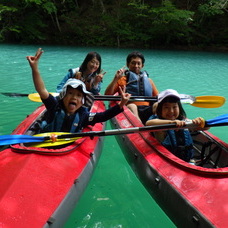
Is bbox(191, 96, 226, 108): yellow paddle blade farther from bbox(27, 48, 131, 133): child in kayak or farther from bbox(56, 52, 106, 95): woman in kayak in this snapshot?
bbox(27, 48, 131, 133): child in kayak

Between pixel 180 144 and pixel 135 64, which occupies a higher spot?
pixel 135 64

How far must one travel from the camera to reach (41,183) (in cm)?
167

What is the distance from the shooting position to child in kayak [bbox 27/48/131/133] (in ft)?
7.42

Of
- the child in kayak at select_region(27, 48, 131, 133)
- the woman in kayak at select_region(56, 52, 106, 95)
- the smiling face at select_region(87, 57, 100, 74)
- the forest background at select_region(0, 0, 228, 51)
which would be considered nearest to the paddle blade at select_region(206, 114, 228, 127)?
the child in kayak at select_region(27, 48, 131, 133)

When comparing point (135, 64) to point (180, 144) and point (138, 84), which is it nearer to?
point (138, 84)

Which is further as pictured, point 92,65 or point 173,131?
point 92,65

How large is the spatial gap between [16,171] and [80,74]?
2361mm

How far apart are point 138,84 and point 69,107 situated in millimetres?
1831

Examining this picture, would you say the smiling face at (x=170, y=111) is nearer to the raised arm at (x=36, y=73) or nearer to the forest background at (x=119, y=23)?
the raised arm at (x=36, y=73)

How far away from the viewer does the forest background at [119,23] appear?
15531mm

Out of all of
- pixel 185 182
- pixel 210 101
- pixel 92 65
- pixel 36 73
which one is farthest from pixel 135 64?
pixel 185 182

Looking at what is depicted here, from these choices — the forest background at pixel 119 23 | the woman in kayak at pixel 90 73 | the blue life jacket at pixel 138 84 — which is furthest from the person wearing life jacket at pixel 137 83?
the forest background at pixel 119 23

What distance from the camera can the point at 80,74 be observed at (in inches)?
152

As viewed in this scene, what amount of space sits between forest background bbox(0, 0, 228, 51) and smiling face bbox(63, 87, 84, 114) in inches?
554
